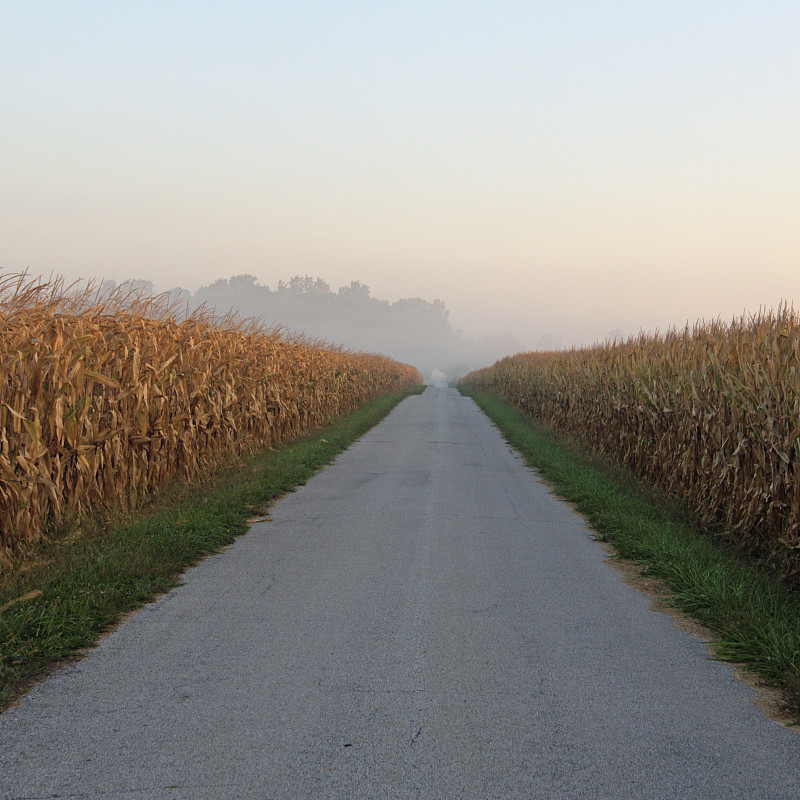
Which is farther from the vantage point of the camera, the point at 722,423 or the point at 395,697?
the point at 722,423

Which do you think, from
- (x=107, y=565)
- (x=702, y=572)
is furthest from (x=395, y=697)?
(x=702, y=572)

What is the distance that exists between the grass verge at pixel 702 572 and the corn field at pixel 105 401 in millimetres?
5303

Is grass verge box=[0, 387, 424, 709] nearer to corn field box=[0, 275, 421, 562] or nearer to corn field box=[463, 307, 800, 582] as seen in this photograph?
corn field box=[0, 275, 421, 562]

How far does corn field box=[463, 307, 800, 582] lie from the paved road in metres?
1.99

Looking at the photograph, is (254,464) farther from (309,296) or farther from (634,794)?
(309,296)

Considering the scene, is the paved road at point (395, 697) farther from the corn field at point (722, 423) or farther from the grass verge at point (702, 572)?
the corn field at point (722, 423)

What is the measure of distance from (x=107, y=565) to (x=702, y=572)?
482cm

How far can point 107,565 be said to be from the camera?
18.4ft

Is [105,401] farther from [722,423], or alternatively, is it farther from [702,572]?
[722,423]

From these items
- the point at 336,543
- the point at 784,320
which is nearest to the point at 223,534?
the point at 336,543

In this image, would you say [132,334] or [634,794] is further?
[132,334]

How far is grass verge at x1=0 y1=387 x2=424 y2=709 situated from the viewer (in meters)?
4.11

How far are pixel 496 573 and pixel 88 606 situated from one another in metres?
3.15

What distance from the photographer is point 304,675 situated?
3836 millimetres
